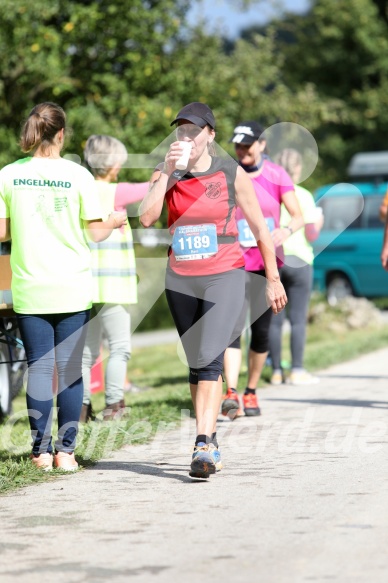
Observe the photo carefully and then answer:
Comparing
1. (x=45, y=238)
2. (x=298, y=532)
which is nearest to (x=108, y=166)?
(x=45, y=238)

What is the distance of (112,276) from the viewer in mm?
8180

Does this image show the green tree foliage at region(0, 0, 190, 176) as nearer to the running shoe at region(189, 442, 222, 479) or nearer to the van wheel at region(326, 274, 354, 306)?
the van wheel at region(326, 274, 354, 306)

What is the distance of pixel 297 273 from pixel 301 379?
1004 mm

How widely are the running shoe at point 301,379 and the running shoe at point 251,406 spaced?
2.17 meters

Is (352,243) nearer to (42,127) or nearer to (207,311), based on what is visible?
(207,311)

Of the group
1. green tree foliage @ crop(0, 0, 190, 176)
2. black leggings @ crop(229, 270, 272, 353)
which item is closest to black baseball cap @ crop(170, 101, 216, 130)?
black leggings @ crop(229, 270, 272, 353)

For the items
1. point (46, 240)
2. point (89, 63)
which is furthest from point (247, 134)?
point (89, 63)

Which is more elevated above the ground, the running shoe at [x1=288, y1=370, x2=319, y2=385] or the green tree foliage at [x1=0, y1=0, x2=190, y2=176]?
the green tree foliage at [x1=0, y1=0, x2=190, y2=176]

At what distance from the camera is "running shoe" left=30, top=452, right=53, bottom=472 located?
6395 mm

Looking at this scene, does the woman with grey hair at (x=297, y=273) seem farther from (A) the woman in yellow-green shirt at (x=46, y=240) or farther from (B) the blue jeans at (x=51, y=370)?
(A) the woman in yellow-green shirt at (x=46, y=240)

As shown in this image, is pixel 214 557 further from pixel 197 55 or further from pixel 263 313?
pixel 197 55

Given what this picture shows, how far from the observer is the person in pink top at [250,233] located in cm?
847

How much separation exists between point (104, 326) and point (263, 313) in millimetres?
1130

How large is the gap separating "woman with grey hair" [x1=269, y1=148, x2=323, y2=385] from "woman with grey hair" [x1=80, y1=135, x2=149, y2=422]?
2.19 metres
